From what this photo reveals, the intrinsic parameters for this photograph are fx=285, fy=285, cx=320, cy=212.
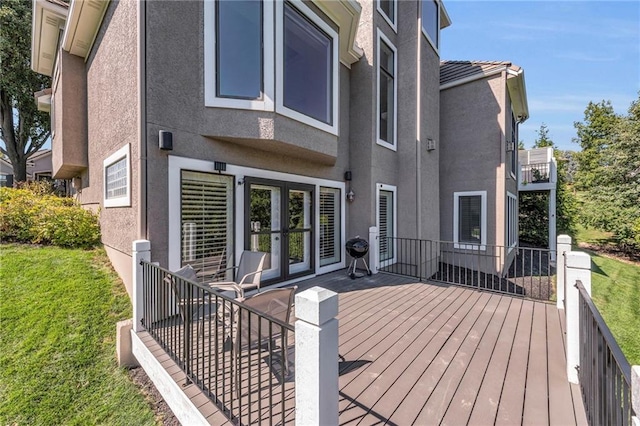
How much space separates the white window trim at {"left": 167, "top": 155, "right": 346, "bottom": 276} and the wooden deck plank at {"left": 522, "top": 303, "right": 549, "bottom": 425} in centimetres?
437

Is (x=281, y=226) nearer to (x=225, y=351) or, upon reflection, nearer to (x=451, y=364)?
(x=225, y=351)

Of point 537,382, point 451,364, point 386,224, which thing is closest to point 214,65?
point 451,364

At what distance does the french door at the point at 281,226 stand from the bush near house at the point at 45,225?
13.2 ft

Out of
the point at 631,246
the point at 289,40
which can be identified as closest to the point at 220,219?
the point at 289,40

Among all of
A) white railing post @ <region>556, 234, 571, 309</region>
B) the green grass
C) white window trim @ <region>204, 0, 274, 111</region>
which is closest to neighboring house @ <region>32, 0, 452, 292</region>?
white window trim @ <region>204, 0, 274, 111</region>

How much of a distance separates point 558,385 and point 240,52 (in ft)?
20.7

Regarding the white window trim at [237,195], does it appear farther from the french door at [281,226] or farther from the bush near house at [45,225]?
the bush near house at [45,225]

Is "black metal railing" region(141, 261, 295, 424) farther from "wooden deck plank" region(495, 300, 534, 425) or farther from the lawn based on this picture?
the lawn

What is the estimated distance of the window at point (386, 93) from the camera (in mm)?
8047

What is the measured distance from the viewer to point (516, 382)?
9.44 ft

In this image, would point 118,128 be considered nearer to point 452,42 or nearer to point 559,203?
point 452,42

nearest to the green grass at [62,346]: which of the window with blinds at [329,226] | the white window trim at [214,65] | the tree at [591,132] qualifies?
the white window trim at [214,65]

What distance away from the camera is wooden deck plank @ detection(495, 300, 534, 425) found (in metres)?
2.42

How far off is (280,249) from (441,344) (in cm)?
367
